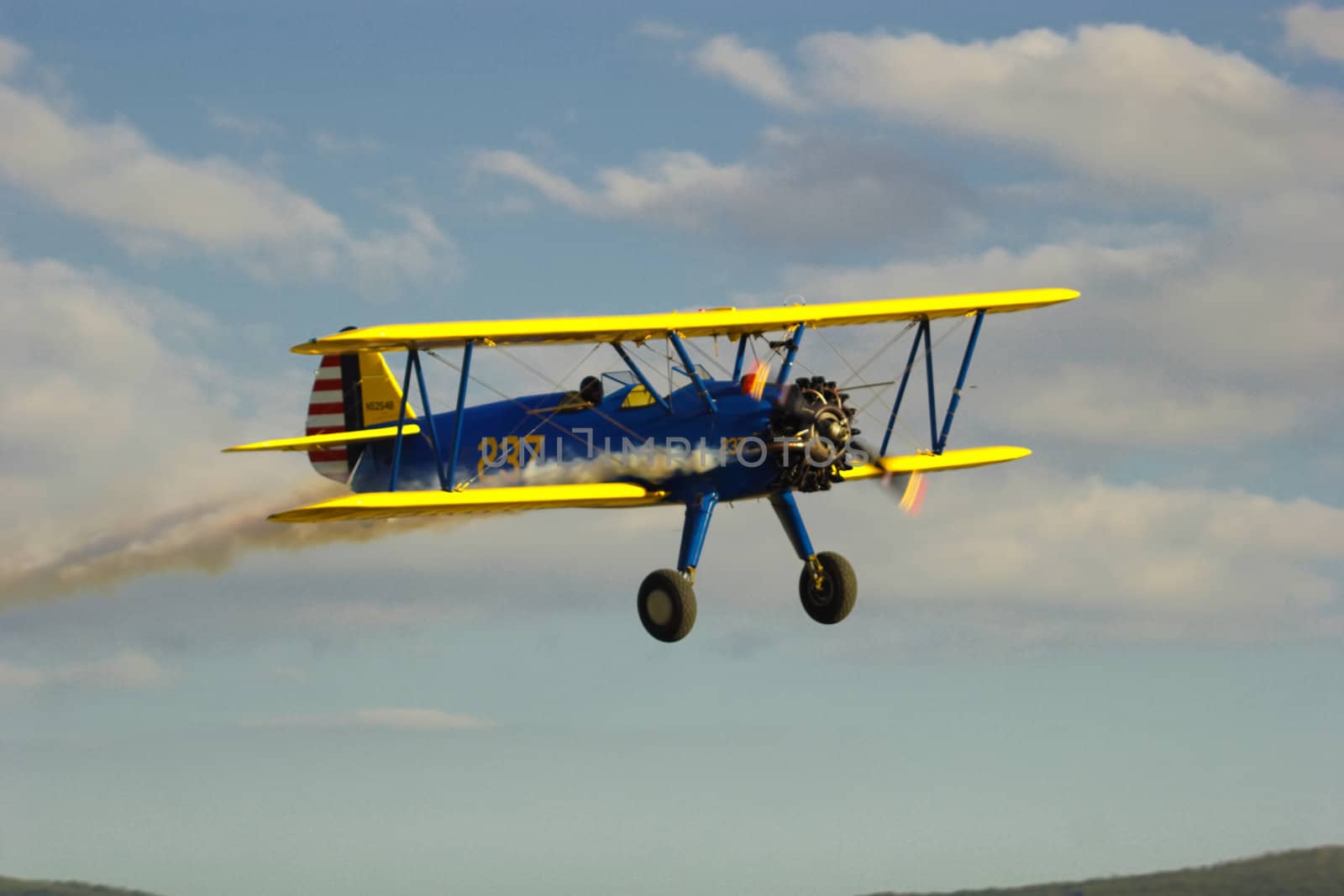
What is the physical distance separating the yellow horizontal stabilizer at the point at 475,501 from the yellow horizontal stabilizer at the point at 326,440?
471 cm

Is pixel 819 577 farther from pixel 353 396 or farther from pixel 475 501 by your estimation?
pixel 353 396

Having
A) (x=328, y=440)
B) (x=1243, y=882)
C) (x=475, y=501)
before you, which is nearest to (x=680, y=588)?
(x=475, y=501)

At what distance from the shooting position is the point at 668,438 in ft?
73.9

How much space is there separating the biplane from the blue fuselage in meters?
0.02

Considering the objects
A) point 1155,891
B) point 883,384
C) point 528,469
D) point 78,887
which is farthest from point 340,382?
point 78,887

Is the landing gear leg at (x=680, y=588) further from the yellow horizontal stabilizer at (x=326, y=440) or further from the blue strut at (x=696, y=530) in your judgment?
the yellow horizontal stabilizer at (x=326, y=440)

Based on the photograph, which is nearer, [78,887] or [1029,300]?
[1029,300]

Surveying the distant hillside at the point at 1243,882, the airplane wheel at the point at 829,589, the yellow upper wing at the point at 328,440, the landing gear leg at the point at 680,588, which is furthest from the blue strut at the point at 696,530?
the distant hillside at the point at 1243,882

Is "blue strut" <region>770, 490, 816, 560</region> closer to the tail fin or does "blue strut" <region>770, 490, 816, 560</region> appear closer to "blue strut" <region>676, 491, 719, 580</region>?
"blue strut" <region>676, 491, 719, 580</region>

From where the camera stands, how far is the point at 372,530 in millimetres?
26891

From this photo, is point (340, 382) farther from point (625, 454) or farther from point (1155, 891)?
point (1155, 891)

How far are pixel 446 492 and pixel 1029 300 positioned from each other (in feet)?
33.5

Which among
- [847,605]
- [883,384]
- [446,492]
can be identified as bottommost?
[847,605]

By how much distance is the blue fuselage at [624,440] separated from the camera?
22125mm
